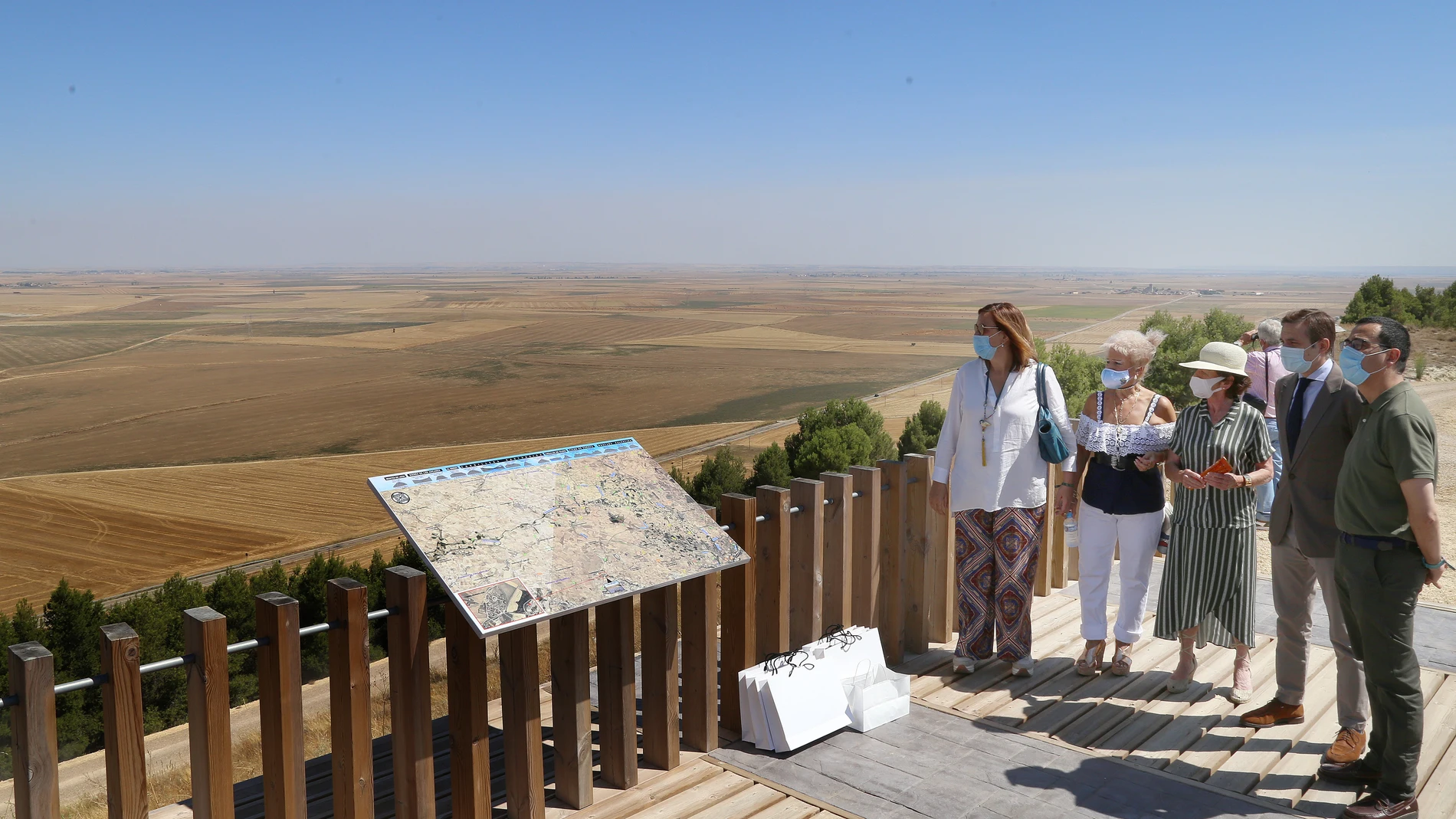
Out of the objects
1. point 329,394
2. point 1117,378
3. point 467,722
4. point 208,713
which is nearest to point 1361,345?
point 1117,378

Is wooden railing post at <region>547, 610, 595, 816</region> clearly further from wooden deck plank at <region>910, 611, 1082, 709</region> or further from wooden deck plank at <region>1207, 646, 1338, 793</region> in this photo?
wooden deck plank at <region>1207, 646, 1338, 793</region>

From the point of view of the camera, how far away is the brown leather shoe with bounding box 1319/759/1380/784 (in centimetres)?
326

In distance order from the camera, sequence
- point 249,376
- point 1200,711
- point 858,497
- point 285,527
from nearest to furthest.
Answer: point 1200,711, point 858,497, point 285,527, point 249,376

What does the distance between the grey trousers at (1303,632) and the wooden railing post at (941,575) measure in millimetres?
1334

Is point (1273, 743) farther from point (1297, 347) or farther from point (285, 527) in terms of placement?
point (285, 527)

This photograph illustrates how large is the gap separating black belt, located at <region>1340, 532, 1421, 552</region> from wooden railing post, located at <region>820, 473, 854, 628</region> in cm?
167

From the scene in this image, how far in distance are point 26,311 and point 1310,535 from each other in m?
165

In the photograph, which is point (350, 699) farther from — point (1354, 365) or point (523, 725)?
point (1354, 365)

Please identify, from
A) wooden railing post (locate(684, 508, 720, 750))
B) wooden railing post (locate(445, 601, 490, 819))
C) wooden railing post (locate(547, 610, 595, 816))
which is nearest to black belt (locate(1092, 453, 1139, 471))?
wooden railing post (locate(684, 508, 720, 750))

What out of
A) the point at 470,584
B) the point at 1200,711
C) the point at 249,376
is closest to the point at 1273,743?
the point at 1200,711

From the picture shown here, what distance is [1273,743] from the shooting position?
141 inches

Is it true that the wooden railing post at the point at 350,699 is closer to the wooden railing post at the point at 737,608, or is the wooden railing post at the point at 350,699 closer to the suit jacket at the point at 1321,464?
the wooden railing post at the point at 737,608

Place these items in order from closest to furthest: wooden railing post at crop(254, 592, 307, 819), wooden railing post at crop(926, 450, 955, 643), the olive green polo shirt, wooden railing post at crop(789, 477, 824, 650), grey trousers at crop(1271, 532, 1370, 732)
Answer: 1. wooden railing post at crop(254, 592, 307, 819)
2. the olive green polo shirt
3. grey trousers at crop(1271, 532, 1370, 732)
4. wooden railing post at crop(789, 477, 824, 650)
5. wooden railing post at crop(926, 450, 955, 643)

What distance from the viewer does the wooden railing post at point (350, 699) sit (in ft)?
8.84
